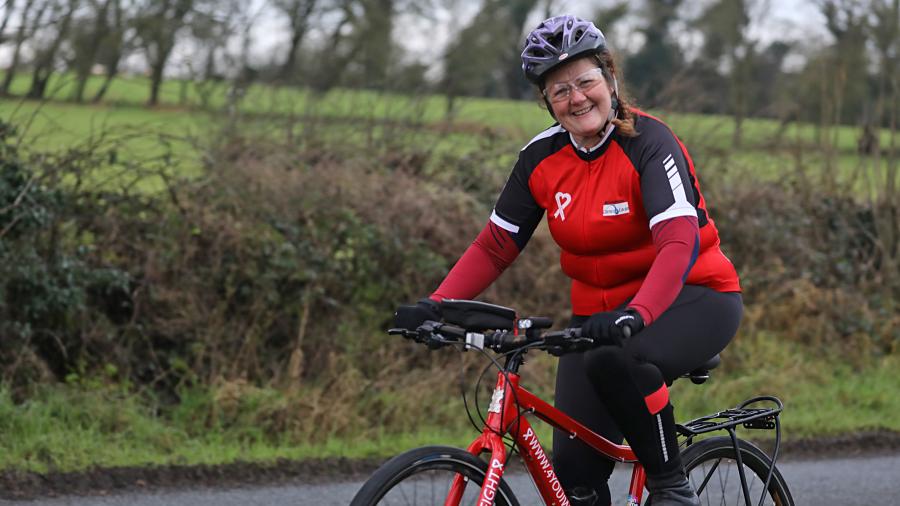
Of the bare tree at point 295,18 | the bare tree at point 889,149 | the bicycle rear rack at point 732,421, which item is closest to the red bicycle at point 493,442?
the bicycle rear rack at point 732,421

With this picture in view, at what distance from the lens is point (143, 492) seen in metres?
6.46

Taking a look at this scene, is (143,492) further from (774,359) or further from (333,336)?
(774,359)

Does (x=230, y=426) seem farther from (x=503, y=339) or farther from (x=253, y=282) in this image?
(x=503, y=339)

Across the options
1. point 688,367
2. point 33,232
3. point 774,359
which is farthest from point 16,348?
point 774,359

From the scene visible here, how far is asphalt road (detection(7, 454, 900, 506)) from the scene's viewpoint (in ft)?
20.7

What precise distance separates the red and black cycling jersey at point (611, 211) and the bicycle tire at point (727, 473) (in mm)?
712

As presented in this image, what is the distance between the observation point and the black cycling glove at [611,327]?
11.2 ft

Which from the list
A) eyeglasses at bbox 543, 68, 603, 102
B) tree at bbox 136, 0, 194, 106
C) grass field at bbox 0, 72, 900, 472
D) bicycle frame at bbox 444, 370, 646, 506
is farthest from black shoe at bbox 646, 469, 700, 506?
tree at bbox 136, 0, 194, 106

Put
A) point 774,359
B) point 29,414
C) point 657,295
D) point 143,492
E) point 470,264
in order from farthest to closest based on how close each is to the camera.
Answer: point 774,359, point 29,414, point 143,492, point 470,264, point 657,295

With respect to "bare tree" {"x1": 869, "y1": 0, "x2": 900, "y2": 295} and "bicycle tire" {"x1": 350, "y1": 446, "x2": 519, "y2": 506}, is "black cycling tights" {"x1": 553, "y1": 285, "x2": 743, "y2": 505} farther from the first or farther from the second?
"bare tree" {"x1": 869, "y1": 0, "x2": 900, "y2": 295}

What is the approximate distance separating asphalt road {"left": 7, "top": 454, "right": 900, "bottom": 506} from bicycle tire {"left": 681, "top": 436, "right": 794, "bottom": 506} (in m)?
1.93

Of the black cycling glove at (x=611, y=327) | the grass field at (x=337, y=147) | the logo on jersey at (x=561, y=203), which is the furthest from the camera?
the grass field at (x=337, y=147)

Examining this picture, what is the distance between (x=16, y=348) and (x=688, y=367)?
587cm

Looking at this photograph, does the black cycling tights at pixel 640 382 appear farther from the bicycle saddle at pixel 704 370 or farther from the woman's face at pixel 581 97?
the woman's face at pixel 581 97
